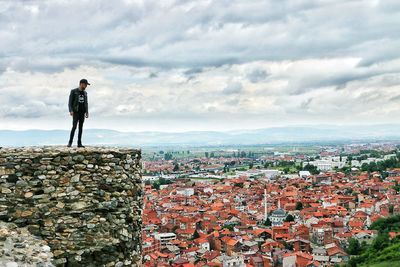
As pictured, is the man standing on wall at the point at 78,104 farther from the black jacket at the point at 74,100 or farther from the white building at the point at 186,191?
the white building at the point at 186,191

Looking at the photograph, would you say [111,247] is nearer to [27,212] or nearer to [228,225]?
[27,212]

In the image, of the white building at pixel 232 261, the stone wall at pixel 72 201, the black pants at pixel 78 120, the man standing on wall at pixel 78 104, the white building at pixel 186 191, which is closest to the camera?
the stone wall at pixel 72 201

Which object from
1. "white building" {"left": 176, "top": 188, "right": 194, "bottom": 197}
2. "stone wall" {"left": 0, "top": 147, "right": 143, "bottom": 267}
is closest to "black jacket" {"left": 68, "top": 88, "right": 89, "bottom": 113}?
"stone wall" {"left": 0, "top": 147, "right": 143, "bottom": 267}

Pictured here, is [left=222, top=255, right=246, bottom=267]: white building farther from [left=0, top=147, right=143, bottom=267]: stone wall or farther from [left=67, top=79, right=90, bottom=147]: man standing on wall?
[left=0, top=147, right=143, bottom=267]: stone wall

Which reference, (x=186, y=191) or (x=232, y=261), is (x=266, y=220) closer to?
(x=232, y=261)

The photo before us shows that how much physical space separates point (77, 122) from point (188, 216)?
53865 mm

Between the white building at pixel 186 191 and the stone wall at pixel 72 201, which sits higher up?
the stone wall at pixel 72 201

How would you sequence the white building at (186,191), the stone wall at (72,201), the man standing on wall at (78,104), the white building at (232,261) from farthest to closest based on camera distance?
the white building at (186,191), the white building at (232,261), the man standing on wall at (78,104), the stone wall at (72,201)

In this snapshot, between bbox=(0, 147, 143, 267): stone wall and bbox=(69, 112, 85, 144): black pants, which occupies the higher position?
bbox=(69, 112, 85, 144): black pants

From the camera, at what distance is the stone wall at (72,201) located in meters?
5.47

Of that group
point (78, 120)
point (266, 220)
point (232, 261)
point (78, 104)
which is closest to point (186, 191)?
point (266, 220)

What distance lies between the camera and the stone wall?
547cm

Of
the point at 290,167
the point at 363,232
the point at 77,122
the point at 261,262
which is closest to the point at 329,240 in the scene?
the point at 363,232

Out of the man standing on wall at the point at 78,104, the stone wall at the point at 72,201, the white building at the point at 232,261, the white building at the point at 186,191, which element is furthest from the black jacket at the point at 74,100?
the white building at the point at 186,191
